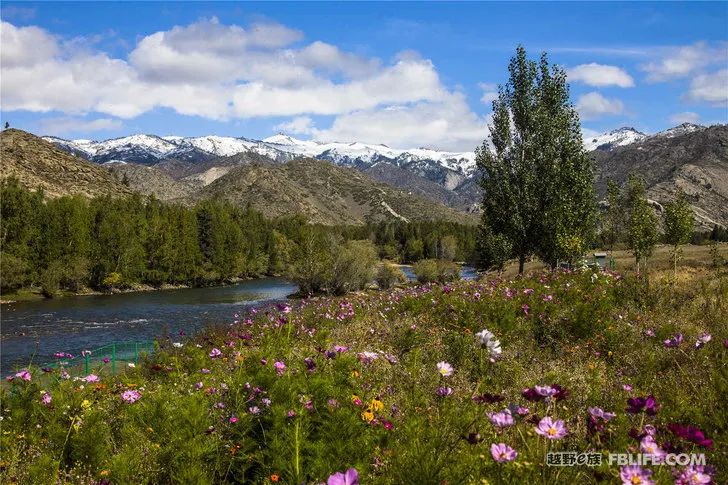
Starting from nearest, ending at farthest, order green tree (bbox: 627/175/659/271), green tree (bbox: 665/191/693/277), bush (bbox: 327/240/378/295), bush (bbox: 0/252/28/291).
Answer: green tree (bbox: 665/191/693/277)
green tree (bbox: 627/175/659/271)
bush (bbox: 0/252/28/291)
bush (bbox: 327/240/378/295)

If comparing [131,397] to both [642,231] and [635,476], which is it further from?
Result: [642,231]

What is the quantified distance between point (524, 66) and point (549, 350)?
824 inches

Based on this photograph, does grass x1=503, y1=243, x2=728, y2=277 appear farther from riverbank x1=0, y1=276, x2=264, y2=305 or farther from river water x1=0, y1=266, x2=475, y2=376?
riverbank x1=0, y1=276, x2=264, y2=305

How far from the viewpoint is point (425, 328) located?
880 cm

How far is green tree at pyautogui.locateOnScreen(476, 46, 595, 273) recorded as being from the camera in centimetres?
2239

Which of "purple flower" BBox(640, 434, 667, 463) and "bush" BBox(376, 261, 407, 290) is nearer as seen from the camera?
"purple flower" BBox(640, 434, 667, 463)

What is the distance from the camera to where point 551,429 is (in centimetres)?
249

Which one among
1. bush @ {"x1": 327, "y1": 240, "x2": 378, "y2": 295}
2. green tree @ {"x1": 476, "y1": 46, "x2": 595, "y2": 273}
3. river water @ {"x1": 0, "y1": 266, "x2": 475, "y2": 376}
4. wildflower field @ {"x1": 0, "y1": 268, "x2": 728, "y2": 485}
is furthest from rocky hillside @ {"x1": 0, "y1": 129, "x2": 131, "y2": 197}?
wildflower field @ {"x1": 0, "y1": 268, "x2": 728, "y2": 485}

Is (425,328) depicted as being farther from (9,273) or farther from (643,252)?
(9,273)

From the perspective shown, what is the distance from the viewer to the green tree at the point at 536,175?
22391 mm

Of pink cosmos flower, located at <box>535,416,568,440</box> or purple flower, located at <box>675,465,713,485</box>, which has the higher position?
pink cosmos flower, located at <box>535,416,568,440</box>

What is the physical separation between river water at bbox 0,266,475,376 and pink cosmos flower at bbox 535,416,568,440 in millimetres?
17912

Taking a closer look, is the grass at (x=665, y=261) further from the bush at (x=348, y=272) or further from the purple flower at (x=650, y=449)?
the purple flower at (x=650, y=449)

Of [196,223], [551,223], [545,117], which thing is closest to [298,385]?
[551,223]
